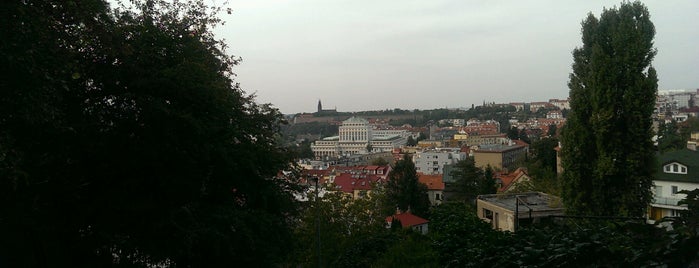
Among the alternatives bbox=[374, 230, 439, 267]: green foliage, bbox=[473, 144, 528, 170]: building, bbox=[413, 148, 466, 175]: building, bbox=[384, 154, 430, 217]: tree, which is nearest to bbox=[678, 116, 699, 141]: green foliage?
bbox=[473, 144, 528, 170]: building

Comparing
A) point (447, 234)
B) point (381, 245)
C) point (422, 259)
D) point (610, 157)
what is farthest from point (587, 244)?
point (610, 157)

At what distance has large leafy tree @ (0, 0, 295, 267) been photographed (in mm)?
6535

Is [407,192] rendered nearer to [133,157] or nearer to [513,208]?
[513,208]

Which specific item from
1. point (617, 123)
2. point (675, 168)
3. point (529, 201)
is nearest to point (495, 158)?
point (675, 168)

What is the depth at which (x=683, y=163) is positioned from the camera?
77.7 feet

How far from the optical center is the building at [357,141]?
470 feet

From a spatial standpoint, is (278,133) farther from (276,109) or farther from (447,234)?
(447,234)

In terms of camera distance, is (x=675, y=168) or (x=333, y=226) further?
(x=675, y=168)

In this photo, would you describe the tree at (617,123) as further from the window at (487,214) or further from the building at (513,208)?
the window at (487,214)

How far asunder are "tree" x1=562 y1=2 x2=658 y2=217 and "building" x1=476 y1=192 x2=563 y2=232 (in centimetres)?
243

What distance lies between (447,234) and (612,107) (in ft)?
27.4

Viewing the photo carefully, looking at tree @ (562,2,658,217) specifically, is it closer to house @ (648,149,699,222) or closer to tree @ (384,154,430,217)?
house @ (648,149,699,222)

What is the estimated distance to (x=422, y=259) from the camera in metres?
7.19

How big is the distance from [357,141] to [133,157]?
150 metres
